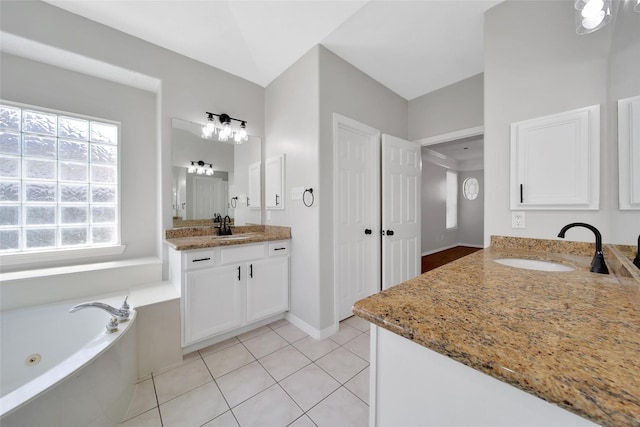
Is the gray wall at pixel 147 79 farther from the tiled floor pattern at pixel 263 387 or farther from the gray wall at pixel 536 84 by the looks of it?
the gray wall at pixel 536 84

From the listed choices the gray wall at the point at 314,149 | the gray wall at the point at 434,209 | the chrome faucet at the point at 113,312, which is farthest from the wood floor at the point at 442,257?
the chrome faucet at the point at 113,312

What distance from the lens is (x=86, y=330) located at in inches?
62.3

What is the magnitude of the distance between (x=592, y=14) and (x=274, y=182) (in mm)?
2399

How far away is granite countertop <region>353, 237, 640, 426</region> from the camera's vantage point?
365 mm

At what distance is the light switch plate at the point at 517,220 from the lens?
1.49 m

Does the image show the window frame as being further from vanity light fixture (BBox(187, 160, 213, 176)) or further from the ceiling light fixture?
the ceiling light fixture

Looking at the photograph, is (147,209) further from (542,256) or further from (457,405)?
(542,256)

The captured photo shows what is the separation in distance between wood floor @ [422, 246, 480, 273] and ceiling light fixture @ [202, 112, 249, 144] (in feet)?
12.4

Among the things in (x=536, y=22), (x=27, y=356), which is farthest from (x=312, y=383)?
(x=536, y=22)

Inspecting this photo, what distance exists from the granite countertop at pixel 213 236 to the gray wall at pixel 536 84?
1850mm

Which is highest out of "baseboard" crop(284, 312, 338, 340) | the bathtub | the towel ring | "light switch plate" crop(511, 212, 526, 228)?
the towel ring

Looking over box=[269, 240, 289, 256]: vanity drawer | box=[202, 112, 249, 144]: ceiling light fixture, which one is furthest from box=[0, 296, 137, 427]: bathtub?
box=[202, 112, 249, 144]: ceiling light fixture

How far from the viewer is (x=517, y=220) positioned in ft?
4.95

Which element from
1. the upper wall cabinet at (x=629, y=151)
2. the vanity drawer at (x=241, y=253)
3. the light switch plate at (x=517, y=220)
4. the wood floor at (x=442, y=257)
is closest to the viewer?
the upper wall cabinet at (x=629, y=151)
